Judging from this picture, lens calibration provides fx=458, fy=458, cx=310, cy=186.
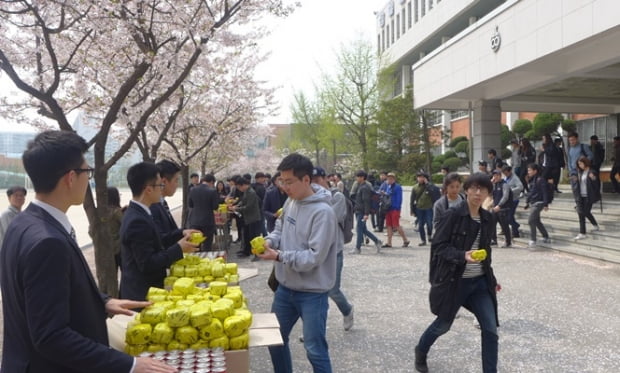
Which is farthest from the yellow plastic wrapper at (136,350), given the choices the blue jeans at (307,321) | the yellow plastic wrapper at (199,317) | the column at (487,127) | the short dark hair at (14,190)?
the column at (487,127)

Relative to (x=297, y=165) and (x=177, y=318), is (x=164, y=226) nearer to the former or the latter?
(x=297, y=165)

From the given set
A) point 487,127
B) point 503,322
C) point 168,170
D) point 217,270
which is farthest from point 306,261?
point 487,127

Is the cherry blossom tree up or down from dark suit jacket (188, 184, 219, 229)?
up

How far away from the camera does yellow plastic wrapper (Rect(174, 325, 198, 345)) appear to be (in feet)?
7.83

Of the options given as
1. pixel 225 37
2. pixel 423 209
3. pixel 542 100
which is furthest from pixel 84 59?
pixel 542 100

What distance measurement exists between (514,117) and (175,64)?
87.2 ft

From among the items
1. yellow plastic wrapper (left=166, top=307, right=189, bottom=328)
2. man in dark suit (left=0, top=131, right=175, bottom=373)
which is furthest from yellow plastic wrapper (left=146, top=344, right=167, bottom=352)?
man in dark suit (left=0, top=131, right=175, bottom=373)

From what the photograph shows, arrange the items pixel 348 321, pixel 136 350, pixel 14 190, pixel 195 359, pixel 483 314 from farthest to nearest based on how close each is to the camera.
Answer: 1. pixel 14 190
2. pixel 348 321
3. pixel 483 314
4. pixel 136 350
5. pixel 195 359

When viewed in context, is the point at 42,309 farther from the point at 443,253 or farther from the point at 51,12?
the point at 51,12

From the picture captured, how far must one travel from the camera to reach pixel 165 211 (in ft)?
14.0

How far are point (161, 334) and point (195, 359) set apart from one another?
9.5 inches

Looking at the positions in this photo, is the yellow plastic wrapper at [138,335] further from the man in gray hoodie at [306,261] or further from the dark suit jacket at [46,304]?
the man in gray hoodie at [306,261]

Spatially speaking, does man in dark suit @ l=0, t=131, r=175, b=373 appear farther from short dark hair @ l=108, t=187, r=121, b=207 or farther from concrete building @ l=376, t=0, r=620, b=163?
concrete building @ l=376, t=0, r=620, b=163

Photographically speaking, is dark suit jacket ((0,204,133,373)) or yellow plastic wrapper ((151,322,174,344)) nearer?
dark suit jacket ((0,204,133,373))
